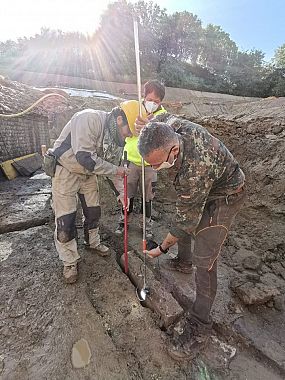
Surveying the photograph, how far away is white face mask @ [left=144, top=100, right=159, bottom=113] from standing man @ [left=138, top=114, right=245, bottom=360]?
660mm

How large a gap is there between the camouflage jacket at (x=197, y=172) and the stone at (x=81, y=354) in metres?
1.13

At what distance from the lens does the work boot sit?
1866 mm

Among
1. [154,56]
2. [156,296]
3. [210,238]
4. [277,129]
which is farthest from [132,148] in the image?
[154,56]

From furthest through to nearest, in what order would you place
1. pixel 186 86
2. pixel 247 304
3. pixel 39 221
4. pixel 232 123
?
pixel 186 86 → pixel 232 123 → pixel 39 221 → pixel 247 304

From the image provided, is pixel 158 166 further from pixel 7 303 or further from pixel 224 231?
pixel 7 303

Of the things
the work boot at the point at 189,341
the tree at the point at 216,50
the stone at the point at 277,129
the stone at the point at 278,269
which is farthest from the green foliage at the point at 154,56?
the work boot at the point at 189,341

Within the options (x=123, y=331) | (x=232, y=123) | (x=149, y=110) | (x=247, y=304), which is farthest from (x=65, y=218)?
(x=232, y=123)

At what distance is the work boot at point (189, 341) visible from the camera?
187 centimetres

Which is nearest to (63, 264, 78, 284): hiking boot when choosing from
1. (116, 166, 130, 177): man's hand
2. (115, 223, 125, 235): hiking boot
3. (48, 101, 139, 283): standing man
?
(48, 101, 139, 283): standing man

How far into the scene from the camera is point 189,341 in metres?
1.94

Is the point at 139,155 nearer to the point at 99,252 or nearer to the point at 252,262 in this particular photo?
the point at 99,252

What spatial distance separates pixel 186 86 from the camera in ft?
78.5

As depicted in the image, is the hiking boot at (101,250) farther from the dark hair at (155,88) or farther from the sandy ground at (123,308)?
the dark hair at (155,88)

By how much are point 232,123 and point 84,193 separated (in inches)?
153
